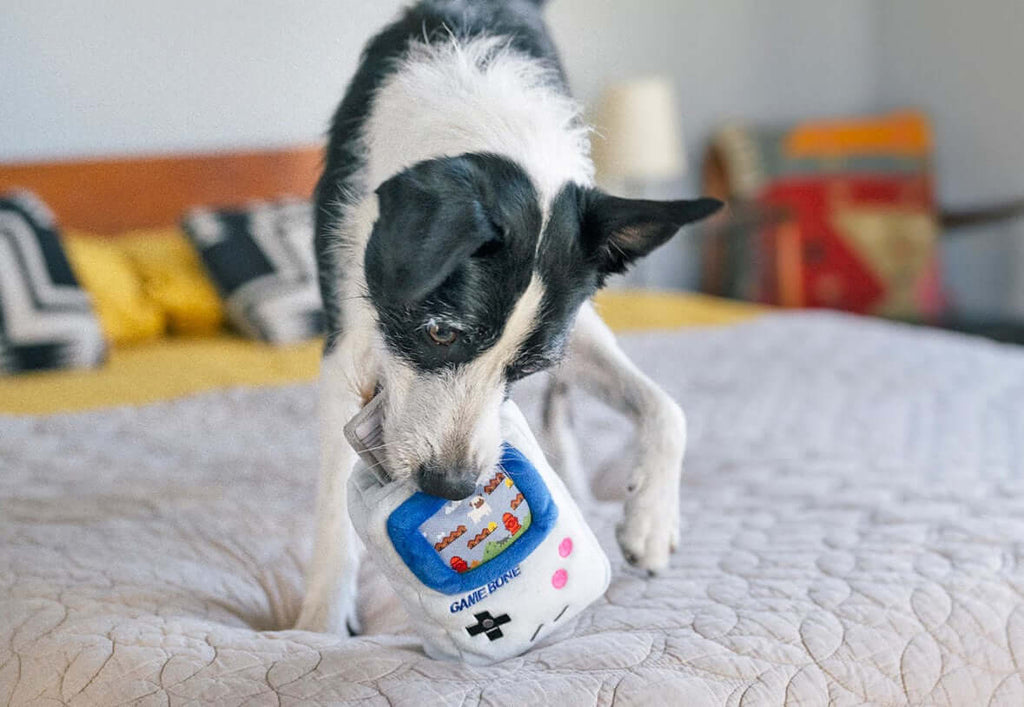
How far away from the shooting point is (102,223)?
3.13 meters

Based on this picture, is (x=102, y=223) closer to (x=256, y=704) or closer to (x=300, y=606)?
(x=300, y=606)

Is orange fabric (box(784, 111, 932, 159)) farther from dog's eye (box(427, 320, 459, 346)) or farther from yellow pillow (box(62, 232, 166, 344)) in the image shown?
dog's eye (box(427, 320, 459, 346))

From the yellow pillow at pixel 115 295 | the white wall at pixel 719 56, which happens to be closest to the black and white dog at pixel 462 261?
the yellow pillow at pixel 115 295

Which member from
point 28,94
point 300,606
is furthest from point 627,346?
point 28,94

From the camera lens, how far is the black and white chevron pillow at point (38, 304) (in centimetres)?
237

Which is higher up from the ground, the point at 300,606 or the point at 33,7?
the point at 33,7

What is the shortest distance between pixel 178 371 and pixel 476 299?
160 cm

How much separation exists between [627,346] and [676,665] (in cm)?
168

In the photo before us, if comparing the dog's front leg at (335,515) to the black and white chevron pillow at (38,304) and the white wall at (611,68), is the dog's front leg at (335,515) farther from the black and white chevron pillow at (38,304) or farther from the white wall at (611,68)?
the black and white chevron pillow at (38,304)

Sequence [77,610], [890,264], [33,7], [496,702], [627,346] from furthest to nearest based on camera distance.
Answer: [890,264]
[33,7]
[627,346]
[77,610]
[496,702]

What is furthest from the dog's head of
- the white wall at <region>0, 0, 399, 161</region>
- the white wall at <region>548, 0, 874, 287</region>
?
the white wall at <region>548, 0, 874, 287</region>

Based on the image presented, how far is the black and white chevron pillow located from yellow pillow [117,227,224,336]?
26 cm

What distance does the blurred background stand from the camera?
123 inches

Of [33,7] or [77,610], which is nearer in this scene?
[77,610]
